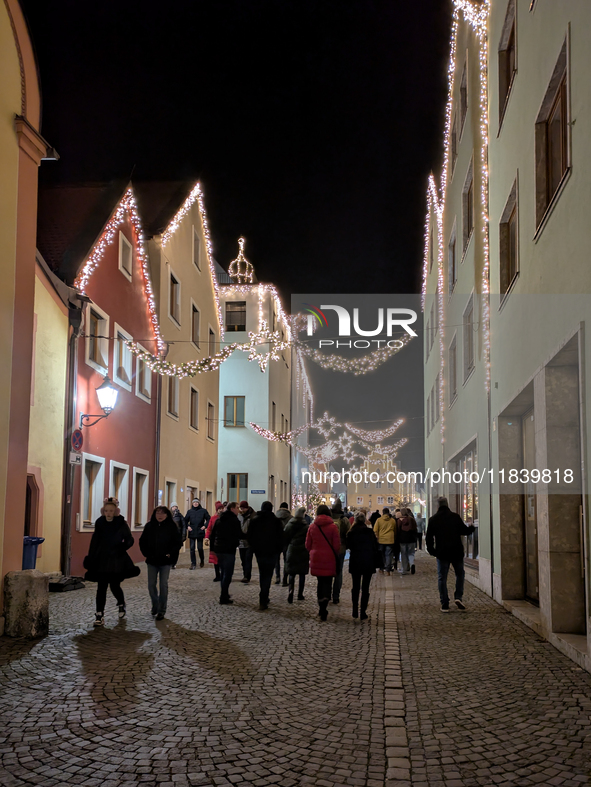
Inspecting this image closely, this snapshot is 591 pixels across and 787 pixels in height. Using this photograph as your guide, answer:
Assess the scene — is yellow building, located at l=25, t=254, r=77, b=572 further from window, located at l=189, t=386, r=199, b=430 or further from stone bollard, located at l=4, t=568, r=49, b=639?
window, located at l=189, t=386, r=199, b=430

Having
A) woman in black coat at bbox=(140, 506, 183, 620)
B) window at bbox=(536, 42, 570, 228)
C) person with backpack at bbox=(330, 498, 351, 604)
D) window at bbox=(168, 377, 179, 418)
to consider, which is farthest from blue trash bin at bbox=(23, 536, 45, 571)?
window at bbox=(168, 377, 179, 418)

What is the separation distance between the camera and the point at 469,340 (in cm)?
1961

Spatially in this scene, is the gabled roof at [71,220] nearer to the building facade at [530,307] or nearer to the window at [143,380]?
the window at [143,380]

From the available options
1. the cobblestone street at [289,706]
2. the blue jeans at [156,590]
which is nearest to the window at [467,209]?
the cobblestone street at [289,706]

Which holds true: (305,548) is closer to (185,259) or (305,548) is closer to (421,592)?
(421,592)

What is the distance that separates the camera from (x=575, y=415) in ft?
31.4

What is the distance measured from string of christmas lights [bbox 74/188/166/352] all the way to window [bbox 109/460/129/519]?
12.0ft

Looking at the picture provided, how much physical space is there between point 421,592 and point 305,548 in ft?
13.8

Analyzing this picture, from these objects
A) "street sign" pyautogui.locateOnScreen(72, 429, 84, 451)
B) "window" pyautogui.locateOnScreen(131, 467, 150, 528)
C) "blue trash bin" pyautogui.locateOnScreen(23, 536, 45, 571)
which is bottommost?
"blue trash bin" pyautogui.locateOnScreen(23, 536, 45, 571)

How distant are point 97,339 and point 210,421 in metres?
14.5

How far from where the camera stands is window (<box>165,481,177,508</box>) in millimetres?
26503

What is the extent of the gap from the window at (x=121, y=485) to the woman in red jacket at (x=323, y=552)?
9515mm

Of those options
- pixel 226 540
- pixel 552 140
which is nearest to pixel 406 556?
pixel 226 540

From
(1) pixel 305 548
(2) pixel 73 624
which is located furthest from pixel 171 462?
(2) pixel 73 624
